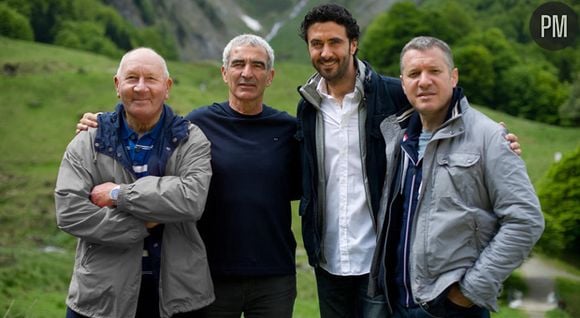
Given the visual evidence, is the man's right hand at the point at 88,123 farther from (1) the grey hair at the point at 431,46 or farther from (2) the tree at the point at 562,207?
(2) the tree at the point at 562,207

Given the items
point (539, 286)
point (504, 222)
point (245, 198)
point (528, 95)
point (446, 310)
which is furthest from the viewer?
point (528, 95)

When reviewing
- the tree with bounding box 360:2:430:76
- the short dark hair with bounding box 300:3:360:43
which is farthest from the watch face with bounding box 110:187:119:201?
the tree with bounding box 360:2:430:76

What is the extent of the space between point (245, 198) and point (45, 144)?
30734mm

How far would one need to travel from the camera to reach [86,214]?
466cm

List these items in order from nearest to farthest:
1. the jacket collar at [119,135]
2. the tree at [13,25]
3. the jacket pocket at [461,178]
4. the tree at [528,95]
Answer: the jacket pocket at [461,178] < the jacket collar at [119,135] < the tree at [528,95] < the tree at [13,25]

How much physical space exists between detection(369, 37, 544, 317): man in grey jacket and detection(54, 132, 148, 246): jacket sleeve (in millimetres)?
1847

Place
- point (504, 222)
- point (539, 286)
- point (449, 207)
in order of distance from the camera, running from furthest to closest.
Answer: point (539, 286) < point (449, 207) < point (504, 222)

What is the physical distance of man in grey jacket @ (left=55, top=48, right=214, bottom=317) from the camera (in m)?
4.69

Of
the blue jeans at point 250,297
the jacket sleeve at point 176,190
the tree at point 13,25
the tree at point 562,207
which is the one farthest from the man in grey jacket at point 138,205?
the tree at point 13,25

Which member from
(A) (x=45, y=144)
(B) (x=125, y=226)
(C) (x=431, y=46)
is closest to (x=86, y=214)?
(B) (x=125, y=226)

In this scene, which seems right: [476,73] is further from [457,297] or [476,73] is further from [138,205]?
[138,205]

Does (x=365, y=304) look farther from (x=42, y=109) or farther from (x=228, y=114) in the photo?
(x=42, y=109)

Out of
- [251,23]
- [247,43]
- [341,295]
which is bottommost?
[341,295]

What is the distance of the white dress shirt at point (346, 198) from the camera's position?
17.5ft
